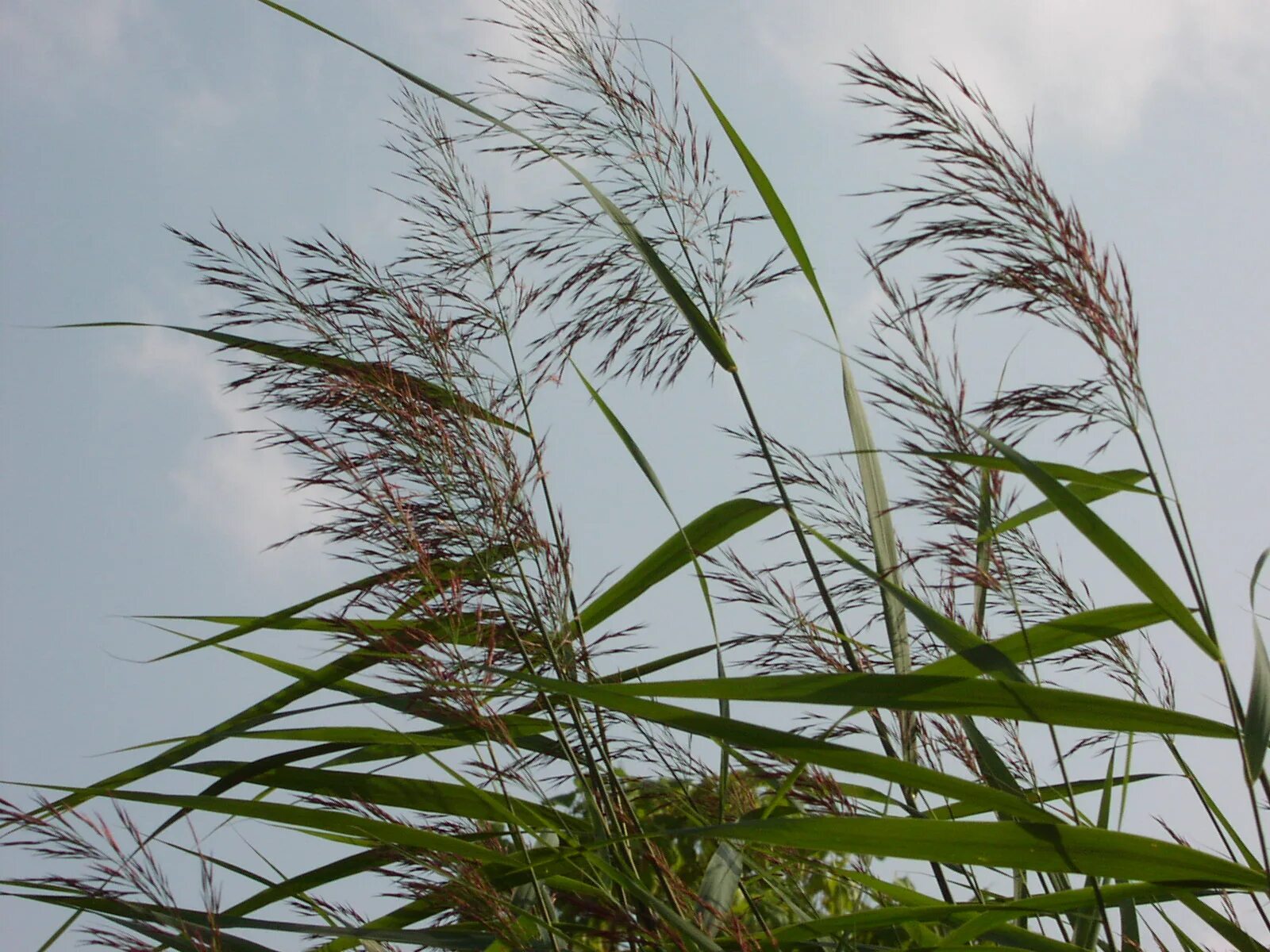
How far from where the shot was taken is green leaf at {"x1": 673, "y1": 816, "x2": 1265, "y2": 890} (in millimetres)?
1028

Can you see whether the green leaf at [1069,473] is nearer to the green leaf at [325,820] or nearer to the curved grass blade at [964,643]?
the curved grass blade at [964,643]

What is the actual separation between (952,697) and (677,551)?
0.58 meters

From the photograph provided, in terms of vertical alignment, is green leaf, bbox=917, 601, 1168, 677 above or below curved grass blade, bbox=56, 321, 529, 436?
below

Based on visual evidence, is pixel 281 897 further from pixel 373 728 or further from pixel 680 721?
pixel 680 721

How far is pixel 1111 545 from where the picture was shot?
3.43 ft

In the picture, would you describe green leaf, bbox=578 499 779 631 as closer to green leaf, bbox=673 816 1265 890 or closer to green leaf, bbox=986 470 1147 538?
green leaf, bbox=986 470 1147 538

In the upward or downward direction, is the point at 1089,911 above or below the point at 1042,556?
below

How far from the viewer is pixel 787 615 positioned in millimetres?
1727

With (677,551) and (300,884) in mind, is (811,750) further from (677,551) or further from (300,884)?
(300,884)

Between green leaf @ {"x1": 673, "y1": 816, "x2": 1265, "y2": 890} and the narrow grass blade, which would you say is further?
the narrow grass blade

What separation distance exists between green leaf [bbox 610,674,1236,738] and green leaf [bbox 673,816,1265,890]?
108mm

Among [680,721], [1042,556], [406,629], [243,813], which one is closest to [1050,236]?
[1042,556]

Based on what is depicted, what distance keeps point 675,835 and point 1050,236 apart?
92cm

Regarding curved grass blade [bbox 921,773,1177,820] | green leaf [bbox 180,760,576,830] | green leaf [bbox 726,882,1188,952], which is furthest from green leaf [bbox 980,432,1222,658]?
green leaf [bbox 180,760,576,830]
